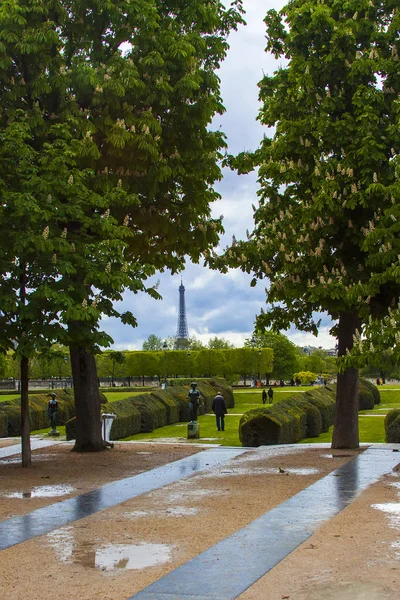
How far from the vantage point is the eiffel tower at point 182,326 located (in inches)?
6073

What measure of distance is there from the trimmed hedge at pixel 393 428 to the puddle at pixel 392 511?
37.9 ft

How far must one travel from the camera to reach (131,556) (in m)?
9.84

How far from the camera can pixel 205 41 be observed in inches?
842

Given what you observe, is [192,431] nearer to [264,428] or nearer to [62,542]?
[264,428]

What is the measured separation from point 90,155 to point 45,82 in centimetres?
193

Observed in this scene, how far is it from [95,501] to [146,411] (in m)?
18.1

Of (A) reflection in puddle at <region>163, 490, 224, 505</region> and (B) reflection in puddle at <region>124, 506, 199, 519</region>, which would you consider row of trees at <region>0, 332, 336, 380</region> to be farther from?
(B) reflection in puddle at <region>124, 506, 199, 519</region>

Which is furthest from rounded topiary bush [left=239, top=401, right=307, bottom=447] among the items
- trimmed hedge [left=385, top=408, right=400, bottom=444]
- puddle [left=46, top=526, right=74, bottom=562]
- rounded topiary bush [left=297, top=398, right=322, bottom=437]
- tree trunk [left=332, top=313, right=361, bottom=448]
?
puddle [left=46, top=526, right=74, bottom=562]

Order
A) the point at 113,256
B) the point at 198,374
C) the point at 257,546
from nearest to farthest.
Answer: the point at 257,546
the point at 113,256
the point at 198,374

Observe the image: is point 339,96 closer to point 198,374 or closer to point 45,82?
point 45,82

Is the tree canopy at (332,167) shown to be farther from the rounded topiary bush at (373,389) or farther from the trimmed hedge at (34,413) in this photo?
the rounded topiary bush at (373,389)

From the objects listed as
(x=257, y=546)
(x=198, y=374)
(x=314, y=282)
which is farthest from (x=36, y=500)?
(x=198, y=374)

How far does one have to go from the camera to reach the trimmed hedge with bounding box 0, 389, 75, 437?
3035 centimetres

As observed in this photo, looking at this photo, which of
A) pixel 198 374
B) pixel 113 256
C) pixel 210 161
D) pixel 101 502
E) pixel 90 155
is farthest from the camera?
pixel 198 374
